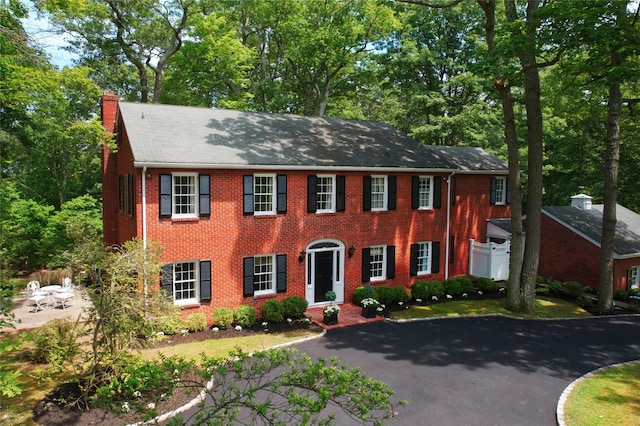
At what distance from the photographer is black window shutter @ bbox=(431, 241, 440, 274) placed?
2172 centimetres

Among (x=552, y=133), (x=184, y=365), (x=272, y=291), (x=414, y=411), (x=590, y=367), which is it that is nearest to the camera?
(x=184, y=365)

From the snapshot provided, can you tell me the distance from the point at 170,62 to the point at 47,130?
938 centimetres

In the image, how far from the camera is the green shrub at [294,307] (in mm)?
16625

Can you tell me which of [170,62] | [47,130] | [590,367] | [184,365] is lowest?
[590,367]

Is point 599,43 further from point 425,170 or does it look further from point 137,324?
Result: point 137,324

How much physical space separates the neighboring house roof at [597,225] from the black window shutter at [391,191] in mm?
10009

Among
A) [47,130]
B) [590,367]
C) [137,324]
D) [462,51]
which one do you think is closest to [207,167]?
[137,324]

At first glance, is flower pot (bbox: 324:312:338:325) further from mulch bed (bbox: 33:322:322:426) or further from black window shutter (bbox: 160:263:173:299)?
mulch bed (bbox: 33:322:322:426)

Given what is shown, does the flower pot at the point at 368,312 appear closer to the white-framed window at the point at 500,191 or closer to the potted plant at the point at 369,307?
the potted plant at the point at 369,307

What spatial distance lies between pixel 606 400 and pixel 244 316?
10.9 m

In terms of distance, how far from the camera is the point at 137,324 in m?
10.4

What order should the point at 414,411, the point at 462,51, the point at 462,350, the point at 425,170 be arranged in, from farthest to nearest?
the point at 462,51 < the point at 425,170 < the point at 462,350 < the point at 414,411

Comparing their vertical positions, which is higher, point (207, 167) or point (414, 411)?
point (207, 167)

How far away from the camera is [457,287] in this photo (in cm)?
2088
